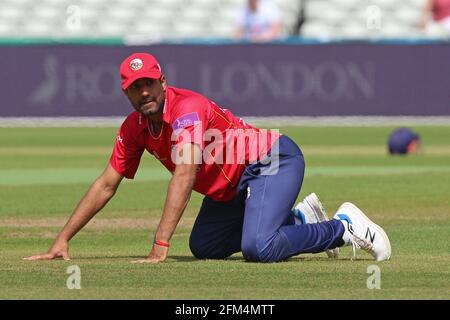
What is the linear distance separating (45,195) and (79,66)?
10727 millimetres

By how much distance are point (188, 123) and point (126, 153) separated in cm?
80

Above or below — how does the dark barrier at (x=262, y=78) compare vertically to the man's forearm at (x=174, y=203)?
above

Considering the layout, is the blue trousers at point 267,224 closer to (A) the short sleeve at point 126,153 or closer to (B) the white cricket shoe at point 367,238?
(B) the white cricket shoe at point 367,238

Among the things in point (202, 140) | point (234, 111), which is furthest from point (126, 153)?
point (234, 111)

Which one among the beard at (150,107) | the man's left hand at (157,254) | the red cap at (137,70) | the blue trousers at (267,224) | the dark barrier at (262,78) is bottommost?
the man's left hand at (157,254)

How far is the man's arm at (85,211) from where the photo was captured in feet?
32.9

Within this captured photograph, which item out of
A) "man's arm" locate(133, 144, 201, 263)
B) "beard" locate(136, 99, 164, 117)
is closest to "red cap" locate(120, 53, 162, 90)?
"beard" locate(136, 99, 164, 117)

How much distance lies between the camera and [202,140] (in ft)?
31.0

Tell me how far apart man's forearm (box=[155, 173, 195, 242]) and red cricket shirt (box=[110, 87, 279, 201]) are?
0.89 ft

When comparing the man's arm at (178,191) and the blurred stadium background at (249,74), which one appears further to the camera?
the blurred stadium background at (249,74)

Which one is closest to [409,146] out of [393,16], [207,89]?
[207,89]

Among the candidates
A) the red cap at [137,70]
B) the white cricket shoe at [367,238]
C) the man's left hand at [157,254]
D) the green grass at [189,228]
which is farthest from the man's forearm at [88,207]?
the white cricket shoe at [367,238]

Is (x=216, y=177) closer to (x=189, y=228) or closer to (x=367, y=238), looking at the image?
(x=367, y=238)
